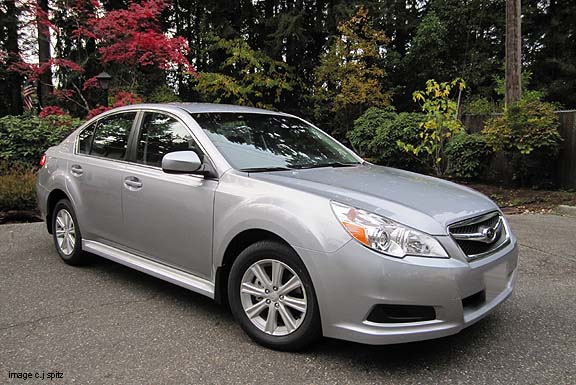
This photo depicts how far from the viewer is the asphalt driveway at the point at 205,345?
106 inches

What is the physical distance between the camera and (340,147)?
4.34m

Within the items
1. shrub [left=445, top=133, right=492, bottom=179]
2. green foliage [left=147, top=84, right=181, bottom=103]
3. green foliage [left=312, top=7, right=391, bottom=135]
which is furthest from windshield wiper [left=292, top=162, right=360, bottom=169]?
green foliage [left=147, top=84, right=181, bottom=103]

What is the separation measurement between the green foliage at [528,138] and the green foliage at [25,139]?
8546mm

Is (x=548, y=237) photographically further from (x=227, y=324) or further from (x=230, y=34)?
(x=230, y=34)

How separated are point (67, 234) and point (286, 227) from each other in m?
2.85

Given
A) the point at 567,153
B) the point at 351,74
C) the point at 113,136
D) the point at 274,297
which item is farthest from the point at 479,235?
the point at 351,74

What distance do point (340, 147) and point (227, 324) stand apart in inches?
73.9

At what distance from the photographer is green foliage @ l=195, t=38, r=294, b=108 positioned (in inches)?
704

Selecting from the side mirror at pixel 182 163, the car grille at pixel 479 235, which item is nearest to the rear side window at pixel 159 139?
the side mirror at pixel 182 163

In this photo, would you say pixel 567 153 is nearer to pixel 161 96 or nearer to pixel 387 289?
pixel 387 289

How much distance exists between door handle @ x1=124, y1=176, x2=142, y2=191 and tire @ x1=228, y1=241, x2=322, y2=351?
→ 1182 mm

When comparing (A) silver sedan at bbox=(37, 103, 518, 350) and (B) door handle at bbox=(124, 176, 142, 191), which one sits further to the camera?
(B) door handle at bbox=(124, 176, 142, 191)

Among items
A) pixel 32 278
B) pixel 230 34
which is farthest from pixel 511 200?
pixel 230 34

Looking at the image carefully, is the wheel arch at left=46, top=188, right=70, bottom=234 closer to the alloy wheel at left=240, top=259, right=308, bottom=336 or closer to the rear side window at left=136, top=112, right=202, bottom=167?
the rear side window at left=136, top=112, right=202, bottom=167
